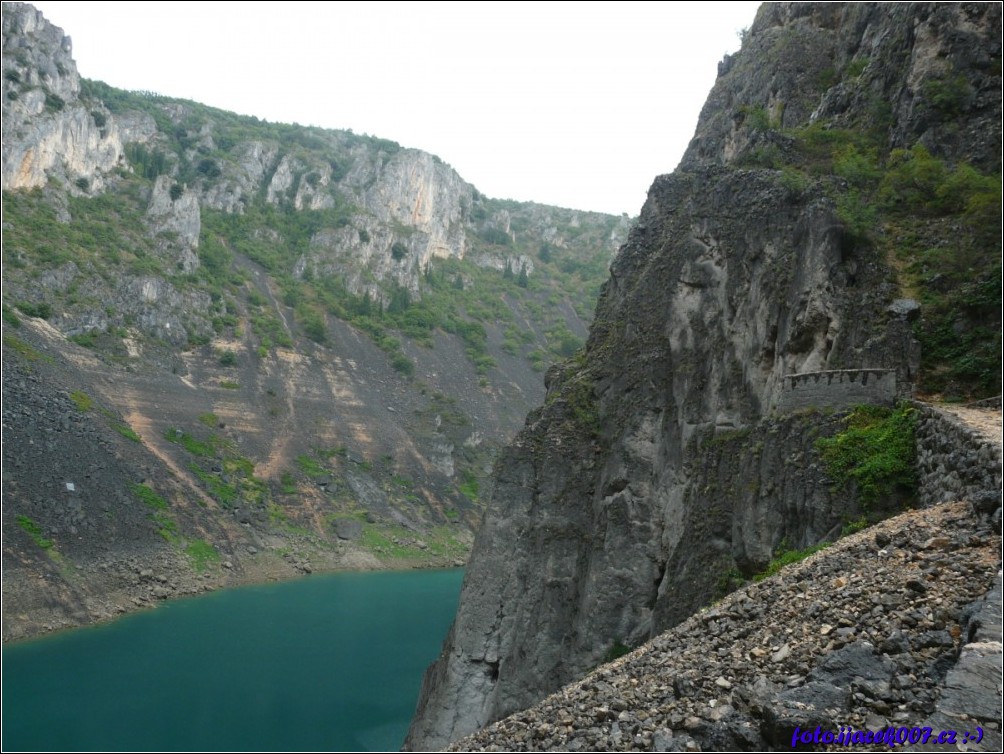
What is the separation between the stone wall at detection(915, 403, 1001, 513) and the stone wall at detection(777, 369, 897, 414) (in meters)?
1.79

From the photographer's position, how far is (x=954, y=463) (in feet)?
37.3

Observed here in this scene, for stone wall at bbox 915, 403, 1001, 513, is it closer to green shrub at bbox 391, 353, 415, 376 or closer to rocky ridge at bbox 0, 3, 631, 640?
rocky ridge at bbox 0, 3, 631, 640

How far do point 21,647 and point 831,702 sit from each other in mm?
44719

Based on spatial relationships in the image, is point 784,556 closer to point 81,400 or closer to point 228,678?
point 228,678

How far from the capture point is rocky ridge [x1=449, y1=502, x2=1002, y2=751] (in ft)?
24.9

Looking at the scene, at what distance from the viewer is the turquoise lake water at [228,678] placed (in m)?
33.0

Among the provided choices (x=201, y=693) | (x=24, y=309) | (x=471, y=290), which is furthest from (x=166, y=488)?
(x=471, y=290)

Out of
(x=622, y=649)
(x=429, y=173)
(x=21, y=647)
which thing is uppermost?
(x=429, y=173)

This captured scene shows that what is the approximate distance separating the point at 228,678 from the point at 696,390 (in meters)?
29.1

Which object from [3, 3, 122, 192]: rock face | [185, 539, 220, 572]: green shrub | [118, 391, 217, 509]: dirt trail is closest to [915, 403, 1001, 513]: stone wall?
[185, 539, 220, 572]: green shrub

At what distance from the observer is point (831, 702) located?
25.9ft

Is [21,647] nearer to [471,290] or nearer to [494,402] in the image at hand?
[494,402]

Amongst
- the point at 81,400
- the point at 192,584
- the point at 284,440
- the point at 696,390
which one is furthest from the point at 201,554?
the point at 696,390

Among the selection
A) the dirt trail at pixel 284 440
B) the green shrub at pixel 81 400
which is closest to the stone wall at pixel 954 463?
the green shrub at pixel 81 400
